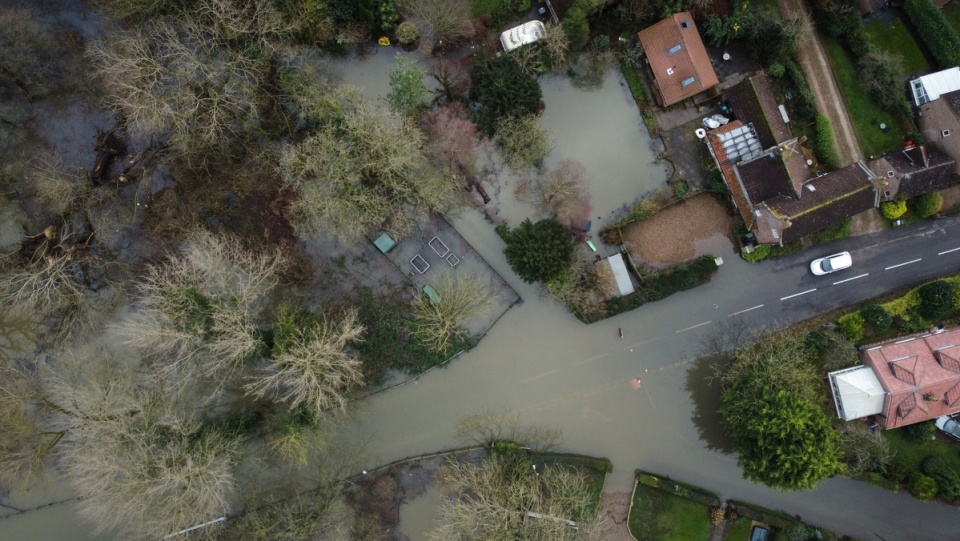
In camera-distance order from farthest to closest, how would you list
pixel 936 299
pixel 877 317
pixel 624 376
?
1. pixel 624 376
2. pixel 877 317
3. pixel 936 299

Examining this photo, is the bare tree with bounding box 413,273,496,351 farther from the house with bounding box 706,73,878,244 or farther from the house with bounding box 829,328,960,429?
the house with bounding box 829,328,960,429

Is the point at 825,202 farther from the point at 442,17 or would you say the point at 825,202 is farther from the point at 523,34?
the point at 442,17

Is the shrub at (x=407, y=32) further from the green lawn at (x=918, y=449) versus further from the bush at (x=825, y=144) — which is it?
the green lawn at (x=918, y=449)

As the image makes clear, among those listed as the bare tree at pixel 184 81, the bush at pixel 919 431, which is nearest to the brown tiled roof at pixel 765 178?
the bush at pixel 919 431

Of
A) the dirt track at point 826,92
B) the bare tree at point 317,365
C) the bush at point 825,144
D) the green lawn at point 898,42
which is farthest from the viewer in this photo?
the dirt track at point 826,92

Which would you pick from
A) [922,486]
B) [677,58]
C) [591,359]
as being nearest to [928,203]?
[922,486]

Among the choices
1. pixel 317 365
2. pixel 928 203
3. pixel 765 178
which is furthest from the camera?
pixel 928 203
